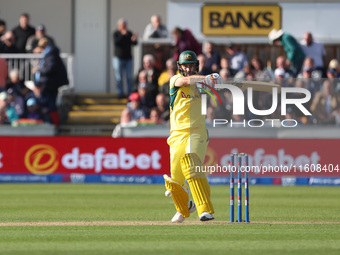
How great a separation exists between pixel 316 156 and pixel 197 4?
7874 mm

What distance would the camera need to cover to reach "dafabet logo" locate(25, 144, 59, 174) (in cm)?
2122

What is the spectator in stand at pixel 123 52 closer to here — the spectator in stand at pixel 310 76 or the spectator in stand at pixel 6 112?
the spectator in stand at pixel 6 112

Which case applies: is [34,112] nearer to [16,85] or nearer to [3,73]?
[16,85]

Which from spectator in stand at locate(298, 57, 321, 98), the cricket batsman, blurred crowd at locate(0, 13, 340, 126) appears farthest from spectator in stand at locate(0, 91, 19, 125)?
the cricket batsman

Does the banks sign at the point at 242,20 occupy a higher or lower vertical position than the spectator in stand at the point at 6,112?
higher

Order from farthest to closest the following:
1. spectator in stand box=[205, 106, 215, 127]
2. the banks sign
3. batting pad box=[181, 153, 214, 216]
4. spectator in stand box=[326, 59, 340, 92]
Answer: the banks sign < spectator in stand box=[205, 106, 215, 127] < spectator in stand box=[326, 59, 340, 92] < batting pad box=[181, 153, 214, 216]

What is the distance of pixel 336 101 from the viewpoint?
68.2 feet

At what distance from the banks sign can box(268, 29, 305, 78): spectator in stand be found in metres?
4.25

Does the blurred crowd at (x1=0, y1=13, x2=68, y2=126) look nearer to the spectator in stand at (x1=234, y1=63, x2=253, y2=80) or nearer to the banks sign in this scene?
the spectator in stand at (x1=234, y1=63, x2=253, y2=80)

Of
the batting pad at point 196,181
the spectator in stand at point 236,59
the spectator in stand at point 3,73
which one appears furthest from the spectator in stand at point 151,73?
the batting pad at point 196,181

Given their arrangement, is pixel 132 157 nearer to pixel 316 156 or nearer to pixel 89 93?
pixel 316 156

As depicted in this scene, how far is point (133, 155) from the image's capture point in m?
21.1

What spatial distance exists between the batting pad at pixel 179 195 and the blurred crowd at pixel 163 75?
8691 millimetres

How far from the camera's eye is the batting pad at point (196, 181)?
37.5ft
